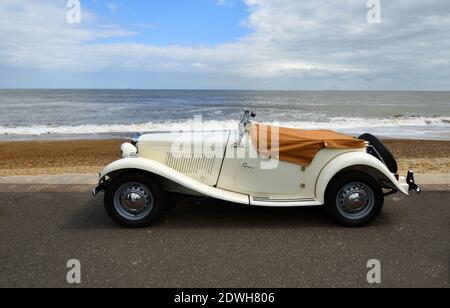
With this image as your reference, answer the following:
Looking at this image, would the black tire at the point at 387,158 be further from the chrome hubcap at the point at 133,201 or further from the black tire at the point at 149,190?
the chrome hubcap at the point at 133,201

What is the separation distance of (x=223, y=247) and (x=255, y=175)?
1059mm

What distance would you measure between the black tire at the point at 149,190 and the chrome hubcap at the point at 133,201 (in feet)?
0.09

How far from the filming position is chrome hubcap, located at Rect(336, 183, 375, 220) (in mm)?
4266

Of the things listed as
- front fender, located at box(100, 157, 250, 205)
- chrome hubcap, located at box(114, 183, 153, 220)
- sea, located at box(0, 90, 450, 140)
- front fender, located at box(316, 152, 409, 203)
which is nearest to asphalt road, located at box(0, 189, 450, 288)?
chrome hubcap, located at box(114, 183, 153, 220)

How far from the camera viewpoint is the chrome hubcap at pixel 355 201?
14.0 ft

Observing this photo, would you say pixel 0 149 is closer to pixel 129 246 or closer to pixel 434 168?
pixel 129 246

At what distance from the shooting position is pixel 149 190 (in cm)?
423

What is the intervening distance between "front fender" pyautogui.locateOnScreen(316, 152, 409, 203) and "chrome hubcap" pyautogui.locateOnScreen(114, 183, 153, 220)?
205cm

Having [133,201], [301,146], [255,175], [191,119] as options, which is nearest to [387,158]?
[301,146]

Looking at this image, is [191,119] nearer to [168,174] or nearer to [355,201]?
[168,174]

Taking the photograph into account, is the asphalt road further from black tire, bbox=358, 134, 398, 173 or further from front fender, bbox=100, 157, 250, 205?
black tire, bbox=358, 134, 398, 173
